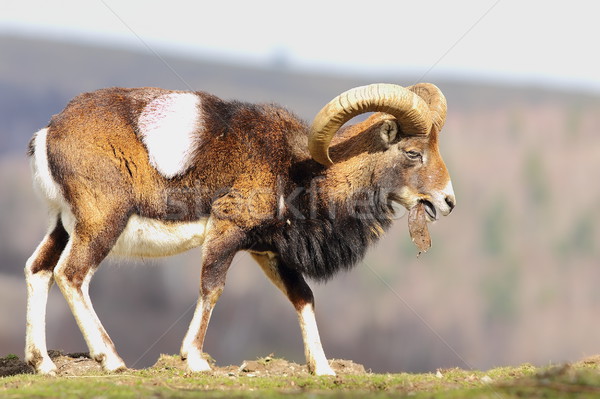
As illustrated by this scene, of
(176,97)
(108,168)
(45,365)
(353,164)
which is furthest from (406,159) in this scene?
(45,365)

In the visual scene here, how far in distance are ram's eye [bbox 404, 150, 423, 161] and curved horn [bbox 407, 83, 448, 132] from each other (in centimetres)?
60

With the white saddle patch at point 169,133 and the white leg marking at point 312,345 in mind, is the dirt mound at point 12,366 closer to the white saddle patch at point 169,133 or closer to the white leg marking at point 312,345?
the white saddle patch at point 169,133

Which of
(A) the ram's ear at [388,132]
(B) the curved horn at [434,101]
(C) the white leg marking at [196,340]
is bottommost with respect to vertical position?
(C) the white leg marking at [196,340]

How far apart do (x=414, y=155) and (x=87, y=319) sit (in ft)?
17.7

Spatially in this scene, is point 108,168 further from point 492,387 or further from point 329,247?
point 492,387

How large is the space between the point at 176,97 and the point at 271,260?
2967 millimetres

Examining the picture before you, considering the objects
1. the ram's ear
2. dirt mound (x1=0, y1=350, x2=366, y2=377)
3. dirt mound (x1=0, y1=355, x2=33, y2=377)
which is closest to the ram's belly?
dirt mound (x1=0, y1=350, x2=366, y2=377)

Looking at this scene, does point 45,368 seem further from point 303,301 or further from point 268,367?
point 303,301

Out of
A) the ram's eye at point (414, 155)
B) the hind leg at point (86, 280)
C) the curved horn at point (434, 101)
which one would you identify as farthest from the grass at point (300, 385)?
the curved horn at point (434, 101)

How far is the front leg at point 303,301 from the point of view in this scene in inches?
443

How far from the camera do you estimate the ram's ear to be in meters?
11.6

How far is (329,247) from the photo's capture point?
11914 mm

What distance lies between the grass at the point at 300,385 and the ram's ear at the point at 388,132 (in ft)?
11.8

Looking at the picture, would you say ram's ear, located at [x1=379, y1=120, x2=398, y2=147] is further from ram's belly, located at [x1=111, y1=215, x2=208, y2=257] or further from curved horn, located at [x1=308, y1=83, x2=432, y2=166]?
ram's belly, located at [x1=111, y1=215, x2=208, y2=257]
